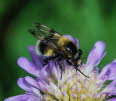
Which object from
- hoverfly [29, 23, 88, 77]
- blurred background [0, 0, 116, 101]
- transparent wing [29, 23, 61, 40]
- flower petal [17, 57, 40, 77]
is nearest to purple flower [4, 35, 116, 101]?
flower petal [17, 57, 40, 77]

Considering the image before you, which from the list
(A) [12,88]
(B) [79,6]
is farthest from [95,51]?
(B) [79,6]

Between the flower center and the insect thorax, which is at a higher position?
the insect thorax

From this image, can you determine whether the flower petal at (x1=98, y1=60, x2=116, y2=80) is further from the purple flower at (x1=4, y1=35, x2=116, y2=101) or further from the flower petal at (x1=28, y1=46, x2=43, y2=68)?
the flower petal at (x1=28, y1=46, x2=43, y2=68)

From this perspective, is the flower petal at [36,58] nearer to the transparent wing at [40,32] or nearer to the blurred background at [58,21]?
the transparent wing at [40,32]

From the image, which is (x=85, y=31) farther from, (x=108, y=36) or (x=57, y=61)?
(x=57, y=61)

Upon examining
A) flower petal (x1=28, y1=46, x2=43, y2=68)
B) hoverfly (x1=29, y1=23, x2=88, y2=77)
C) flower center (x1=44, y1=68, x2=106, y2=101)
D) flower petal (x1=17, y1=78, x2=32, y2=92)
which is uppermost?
hoverfly (x1=29, y1=23, x2=88, y2=77)
